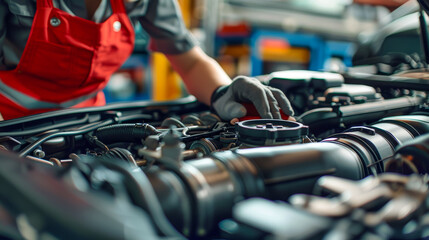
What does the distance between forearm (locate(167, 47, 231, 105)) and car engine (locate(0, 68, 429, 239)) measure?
0.45 metres

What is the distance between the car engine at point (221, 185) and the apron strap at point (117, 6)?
57 cm

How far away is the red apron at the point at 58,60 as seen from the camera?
120 cm

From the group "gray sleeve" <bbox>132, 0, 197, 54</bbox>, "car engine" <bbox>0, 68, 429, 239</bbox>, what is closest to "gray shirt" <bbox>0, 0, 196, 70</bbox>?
"gray sleeve" <bbox>132, 0, 197, 54</bbox>

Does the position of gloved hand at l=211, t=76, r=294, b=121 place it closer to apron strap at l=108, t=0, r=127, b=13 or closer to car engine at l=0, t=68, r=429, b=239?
car engine at l=0, t=68, r=429, b=239

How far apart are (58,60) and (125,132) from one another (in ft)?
1.75

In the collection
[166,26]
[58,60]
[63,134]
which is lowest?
[63,134]

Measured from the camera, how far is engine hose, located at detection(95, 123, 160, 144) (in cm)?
86

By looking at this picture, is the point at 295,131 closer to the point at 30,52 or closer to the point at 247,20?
the point at 30,52

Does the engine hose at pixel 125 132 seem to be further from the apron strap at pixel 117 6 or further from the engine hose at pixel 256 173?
the apron strap at pixel 117 6

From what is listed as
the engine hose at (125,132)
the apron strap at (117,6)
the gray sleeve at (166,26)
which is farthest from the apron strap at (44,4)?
the engine hose at (125,132)

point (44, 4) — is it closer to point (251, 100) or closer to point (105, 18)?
point (105, 18)

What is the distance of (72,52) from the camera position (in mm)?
1253

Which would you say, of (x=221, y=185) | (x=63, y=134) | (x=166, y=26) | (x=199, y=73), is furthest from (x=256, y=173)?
(x=166, y=26)

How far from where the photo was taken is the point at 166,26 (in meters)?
1.53
